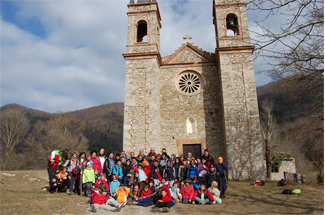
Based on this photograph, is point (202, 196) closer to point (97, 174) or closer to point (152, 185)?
point (152, 185)

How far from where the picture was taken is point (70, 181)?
24.5ft

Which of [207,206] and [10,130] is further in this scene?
[10,130]

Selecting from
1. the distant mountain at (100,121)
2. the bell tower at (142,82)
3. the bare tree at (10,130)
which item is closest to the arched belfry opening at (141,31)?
the bell tower at (142,82)

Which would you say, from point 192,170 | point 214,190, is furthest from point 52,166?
point 214,190

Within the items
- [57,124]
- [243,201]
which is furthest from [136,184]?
[57,124]

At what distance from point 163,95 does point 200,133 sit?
3193 mm

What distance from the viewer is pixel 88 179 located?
7383 millimetres

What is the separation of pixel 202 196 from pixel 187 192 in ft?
1.57

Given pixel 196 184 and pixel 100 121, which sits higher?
pixel 100 121

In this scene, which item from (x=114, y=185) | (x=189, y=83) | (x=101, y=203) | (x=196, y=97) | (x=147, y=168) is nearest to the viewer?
(x=101, y=203)

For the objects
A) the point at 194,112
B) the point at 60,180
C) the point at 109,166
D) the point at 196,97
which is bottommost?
the point at 60,180

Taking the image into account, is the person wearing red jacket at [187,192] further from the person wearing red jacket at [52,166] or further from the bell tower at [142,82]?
the bell tower at [142,82]

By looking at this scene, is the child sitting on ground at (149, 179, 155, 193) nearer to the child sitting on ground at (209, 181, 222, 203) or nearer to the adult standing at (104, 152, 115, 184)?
the adult standing at (104, 152, 115, 184)

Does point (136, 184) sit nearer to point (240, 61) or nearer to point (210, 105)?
point (210, 105)
